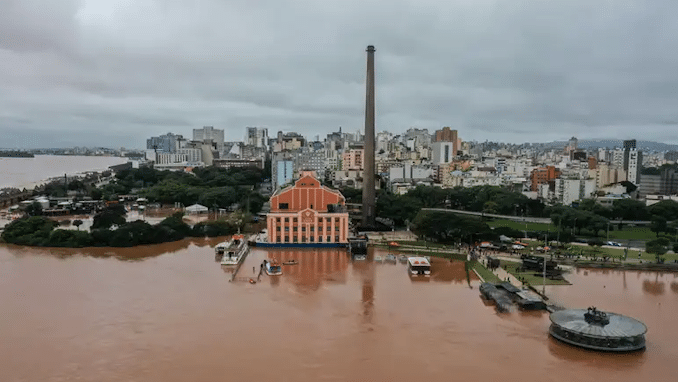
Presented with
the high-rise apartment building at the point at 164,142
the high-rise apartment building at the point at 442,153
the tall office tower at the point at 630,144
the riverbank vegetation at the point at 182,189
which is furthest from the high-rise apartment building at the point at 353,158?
the high-rise apartment building at the point at 164,142

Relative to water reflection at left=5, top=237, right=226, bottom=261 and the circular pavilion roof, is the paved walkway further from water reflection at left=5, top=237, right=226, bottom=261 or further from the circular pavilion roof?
water reflection at left=5, top=237, right=226, bottom=261

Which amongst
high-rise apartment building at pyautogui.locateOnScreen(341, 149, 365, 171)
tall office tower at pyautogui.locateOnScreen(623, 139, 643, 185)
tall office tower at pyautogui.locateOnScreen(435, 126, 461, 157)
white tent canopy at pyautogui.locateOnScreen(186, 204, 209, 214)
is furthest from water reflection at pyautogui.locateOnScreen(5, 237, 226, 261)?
tall office tower at pyautogui.locateOnScreen(435, 126, 461, 157)

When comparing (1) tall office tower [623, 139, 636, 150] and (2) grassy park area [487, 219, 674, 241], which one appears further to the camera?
(1) tall office tower [623, 139, 636, 150]

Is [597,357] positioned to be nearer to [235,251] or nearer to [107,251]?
[235,251]

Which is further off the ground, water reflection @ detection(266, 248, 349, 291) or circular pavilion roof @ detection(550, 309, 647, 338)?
circular pavilion roof @ detection(550, 309, 647, 338)

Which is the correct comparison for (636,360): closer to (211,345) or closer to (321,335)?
(321,335)

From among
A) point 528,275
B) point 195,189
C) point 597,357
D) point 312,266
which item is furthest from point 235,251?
point 195,189

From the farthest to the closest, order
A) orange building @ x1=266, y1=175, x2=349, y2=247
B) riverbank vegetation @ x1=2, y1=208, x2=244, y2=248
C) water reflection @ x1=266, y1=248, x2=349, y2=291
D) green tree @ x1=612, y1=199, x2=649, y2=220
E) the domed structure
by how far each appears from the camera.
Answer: green tree @ x1=612, y1=199, x2=649, y2=220
orange building @ x1=266, y1=175, x2=349, y2=247
riverbank vegetation @ x1=2, y1=208, x2=244, y2=248
water reflection @ x1=266, y1=248, x2=349, y2=291
the domed structure
